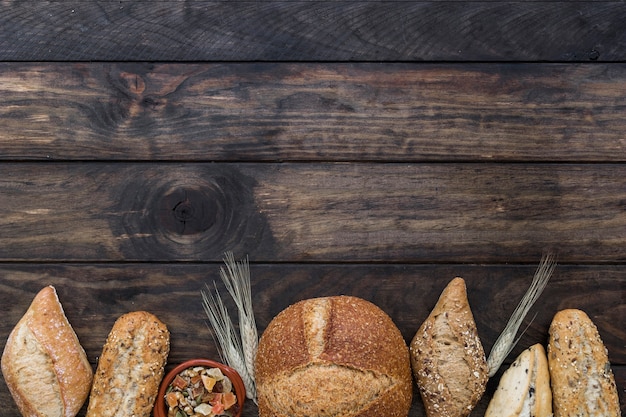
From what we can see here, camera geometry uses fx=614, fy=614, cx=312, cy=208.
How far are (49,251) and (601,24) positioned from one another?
192cm

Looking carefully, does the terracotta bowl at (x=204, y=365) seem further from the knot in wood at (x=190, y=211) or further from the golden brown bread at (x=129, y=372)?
the knot in wood at (x=190, y=211)

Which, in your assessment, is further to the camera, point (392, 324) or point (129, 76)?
point (129, 76)

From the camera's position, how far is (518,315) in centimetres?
193

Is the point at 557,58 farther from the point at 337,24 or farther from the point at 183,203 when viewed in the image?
the point at 183,203

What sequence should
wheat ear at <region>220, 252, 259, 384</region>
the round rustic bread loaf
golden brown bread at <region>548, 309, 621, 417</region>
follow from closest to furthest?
the round rustic bread loaf
golden brown bread at <region>548, 309, 621, 417</region>
wheat ear at <region>220, 252, 259, 384</region>

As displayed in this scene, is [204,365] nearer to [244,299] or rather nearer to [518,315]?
[244,299]

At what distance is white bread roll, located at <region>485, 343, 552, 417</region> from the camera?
5.84ft

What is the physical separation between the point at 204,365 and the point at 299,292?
0.37 m

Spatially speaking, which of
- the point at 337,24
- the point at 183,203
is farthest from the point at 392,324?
the point at 337,24

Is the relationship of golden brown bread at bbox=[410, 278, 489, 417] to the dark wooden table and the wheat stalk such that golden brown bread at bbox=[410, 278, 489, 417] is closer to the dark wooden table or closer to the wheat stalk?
the dark wooden table

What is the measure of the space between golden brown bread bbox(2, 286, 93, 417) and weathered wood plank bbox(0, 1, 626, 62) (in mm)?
878

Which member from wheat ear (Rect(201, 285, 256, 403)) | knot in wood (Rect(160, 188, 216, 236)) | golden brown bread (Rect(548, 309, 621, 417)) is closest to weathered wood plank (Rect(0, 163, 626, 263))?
knot in wood (Rect(160, 188, 216, 236))

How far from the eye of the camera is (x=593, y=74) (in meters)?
1.97

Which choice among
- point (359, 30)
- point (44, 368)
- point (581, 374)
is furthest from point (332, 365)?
point (359, 30)
